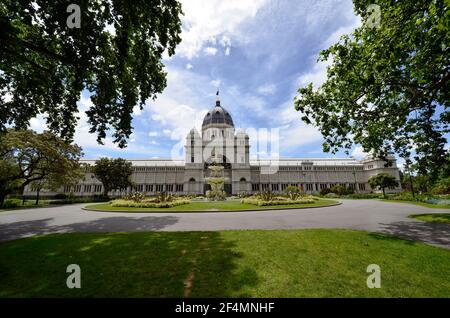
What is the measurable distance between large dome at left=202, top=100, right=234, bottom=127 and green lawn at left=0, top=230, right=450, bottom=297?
3025 inches

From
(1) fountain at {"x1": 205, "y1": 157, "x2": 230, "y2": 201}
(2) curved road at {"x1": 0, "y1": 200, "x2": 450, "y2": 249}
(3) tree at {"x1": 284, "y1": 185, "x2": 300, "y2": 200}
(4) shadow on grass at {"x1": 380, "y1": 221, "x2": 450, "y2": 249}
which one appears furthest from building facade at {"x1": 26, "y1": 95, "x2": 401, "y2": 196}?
(4) shadow on grass at {"x1": 380, "y1": 221, "x2": 450, "y2": 249}

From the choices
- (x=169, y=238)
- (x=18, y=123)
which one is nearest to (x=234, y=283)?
(x=169, y=238)

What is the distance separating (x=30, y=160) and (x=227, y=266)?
38.5 m

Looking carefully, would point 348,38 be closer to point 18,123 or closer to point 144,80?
point 144,80

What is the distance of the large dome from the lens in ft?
274

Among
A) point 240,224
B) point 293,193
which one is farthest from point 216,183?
point 240,224

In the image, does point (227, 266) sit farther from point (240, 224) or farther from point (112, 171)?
point (112, 171)

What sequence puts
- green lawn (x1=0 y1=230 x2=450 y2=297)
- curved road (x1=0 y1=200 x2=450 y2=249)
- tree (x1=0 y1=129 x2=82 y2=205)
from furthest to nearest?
Answer: tree (x1=0 y1=129 x2=82 y2=205) < curved road (x1=0 y1=200 x2=450 y2=249) < green lawn (x1=0 y1=230 x2=450 y2=297)

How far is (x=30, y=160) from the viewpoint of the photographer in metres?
30.6

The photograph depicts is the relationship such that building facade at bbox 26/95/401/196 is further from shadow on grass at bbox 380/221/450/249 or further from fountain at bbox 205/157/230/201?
shadow on grass at bbox 380/221/450/249

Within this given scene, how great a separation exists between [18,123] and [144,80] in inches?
361

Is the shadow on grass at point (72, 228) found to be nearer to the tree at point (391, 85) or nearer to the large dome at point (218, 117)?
the tree at point (391, 85)

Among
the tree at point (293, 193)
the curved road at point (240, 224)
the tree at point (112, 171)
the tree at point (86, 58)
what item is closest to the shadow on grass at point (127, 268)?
the curved road at point (240, 224)

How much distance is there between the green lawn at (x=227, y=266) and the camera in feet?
14.5
